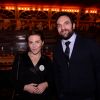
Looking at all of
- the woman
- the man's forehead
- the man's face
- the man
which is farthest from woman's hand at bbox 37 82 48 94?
the man's forehead

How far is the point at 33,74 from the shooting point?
→ 112 inches

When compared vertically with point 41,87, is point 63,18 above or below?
above

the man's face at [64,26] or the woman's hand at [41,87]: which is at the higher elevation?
the man's face at [64,26]

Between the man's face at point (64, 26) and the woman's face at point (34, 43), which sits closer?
the man's face at point (64, 26)

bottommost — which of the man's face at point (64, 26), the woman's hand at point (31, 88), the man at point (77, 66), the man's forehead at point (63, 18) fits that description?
the woman's hand at point (31, 88)

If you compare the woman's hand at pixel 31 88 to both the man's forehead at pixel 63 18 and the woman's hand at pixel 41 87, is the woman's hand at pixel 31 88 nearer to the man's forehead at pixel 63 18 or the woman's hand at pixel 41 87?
the woman's hand at pixel 41 87

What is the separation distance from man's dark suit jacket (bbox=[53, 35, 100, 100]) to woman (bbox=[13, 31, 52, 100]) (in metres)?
0.22

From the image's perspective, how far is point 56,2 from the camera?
336 inches

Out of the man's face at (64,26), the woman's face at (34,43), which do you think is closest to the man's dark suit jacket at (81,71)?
the man's face at (64,26)

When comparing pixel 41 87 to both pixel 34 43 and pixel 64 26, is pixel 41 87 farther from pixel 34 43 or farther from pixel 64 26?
pixel 64 26

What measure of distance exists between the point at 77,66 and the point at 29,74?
2.11ft

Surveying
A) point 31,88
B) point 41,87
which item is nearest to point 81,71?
point 41,87

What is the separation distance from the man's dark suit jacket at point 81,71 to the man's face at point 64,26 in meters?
0.19

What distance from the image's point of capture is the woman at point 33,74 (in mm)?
2824
